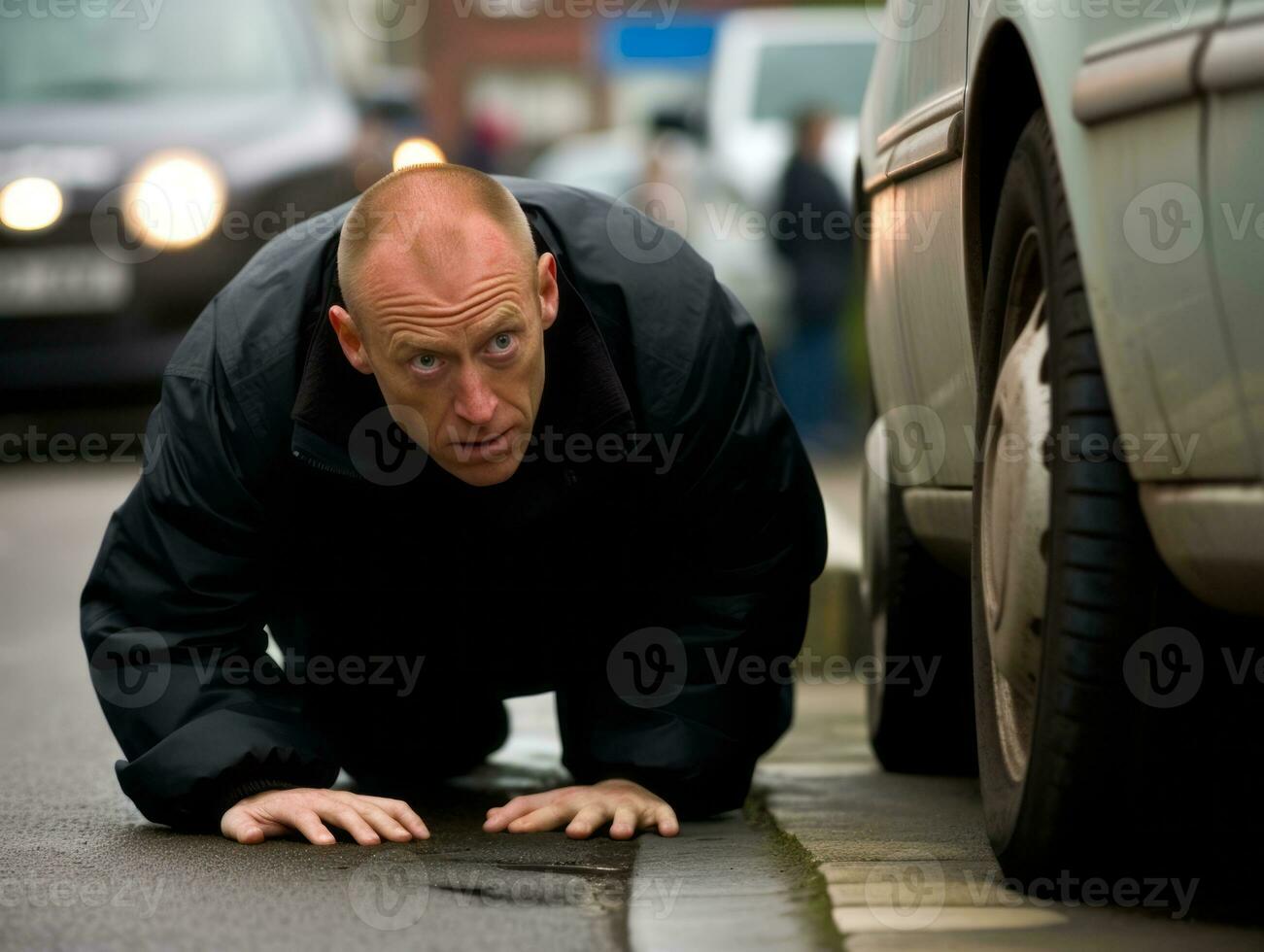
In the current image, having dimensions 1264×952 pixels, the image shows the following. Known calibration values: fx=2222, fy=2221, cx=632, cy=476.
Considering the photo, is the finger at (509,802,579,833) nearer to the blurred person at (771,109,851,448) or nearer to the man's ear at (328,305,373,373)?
the man's ear at (328,305,373,373)

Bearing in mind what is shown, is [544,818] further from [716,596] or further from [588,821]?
[716,596]

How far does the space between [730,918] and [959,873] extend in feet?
1.23

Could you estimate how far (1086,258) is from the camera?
7.44 feet

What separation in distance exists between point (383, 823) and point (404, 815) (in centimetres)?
4

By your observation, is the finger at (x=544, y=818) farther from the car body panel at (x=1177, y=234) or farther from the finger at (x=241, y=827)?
the car body panel at (x=1177, y=234)

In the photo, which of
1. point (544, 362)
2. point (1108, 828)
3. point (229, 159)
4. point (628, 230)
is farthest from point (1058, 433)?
point (229, 159)

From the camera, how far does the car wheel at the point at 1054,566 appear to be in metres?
2.30

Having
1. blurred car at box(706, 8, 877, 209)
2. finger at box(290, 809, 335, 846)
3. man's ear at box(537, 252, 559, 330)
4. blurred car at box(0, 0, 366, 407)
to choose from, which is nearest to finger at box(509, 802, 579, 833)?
finger at box(290, 809, 335, 846)

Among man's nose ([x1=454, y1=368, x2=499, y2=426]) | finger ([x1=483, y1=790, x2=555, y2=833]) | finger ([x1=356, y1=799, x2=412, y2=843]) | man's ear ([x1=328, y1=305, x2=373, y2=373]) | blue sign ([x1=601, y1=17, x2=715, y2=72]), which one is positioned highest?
blue sign ([x1=601, y1=17, x2=715, y2=72])

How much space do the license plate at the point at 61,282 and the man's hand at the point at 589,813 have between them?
606cm

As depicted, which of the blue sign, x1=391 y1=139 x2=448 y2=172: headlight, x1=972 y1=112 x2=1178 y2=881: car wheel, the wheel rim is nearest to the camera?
x1=972 y1=112 x2=1178 y2=881: car wheel

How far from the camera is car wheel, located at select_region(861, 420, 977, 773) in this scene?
3.80 m

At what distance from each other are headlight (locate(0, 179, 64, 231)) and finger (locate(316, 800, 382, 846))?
243 inches

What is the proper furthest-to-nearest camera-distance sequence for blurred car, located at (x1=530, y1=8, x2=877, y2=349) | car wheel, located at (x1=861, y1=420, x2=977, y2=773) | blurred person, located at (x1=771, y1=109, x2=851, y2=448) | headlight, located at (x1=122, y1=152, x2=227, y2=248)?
blurred car, located at (x1=530, y1=8, x2=877, y2=349)
blurred person, located at (x1=771, y1=109, x2=851, y2=448)
headlight, located at (x1=122, y1=152, x2=227, y2=248)
car wheel, located at (x1=861, y1=420, x2=977, y2=773)
